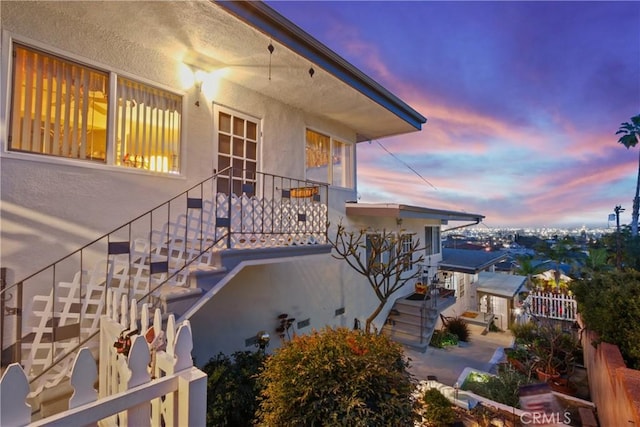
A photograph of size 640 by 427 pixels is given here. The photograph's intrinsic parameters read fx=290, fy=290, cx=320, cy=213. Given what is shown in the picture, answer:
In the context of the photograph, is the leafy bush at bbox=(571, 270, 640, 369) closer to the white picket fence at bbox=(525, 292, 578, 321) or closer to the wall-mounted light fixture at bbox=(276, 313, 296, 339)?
the wall-mounted light fixture at bbox=(276, 313, 296, 339)

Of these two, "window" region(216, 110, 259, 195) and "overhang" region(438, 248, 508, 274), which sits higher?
"window" region(216, 110, 259, 195)

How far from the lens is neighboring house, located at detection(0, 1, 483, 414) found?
3.61 m

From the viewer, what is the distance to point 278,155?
7.02 metres

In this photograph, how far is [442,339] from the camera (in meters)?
9.94

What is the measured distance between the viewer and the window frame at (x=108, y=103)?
359cm

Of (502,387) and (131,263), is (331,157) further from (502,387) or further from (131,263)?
(502,387)

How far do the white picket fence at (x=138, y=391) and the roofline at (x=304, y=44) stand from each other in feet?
13.2

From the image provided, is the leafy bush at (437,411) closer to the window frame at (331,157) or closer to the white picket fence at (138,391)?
the white picket fence at (138,391)

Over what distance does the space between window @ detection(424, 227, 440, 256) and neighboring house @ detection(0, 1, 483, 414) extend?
24.8 ft

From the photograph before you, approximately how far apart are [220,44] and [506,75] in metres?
9.89

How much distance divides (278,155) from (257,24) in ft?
10.3

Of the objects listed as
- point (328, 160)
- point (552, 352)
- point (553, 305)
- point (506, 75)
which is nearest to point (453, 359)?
point (552, 352)
